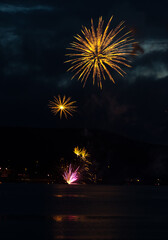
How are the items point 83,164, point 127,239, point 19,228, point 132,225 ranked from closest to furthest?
point 127,239, point 19,228, point 132,225, point 83,164

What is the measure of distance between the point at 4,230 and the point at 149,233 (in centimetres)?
753

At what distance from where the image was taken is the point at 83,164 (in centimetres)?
19812

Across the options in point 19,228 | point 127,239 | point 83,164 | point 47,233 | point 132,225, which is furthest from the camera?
point 83,164

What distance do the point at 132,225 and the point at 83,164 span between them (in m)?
165

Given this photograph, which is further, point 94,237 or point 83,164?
point 83,164

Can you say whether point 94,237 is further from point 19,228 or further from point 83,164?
point 83,164

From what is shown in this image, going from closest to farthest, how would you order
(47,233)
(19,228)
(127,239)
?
A: 1. (127,239)
2. (47,233)
3. (19,228)

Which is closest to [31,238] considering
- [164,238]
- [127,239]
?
[127,239]

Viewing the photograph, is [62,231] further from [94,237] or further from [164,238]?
[164,238]

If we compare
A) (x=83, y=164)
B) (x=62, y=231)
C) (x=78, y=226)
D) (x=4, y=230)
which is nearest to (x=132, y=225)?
(x=78, y=226)

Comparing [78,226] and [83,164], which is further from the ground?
[83,164]

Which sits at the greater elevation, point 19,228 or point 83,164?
point 83,164

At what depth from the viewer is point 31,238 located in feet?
84.3

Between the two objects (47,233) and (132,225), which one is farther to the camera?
(132,225)
